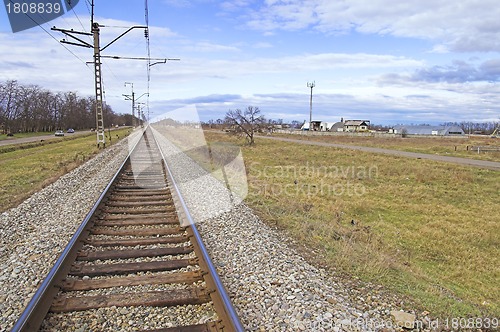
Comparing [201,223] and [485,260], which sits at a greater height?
[201,223]

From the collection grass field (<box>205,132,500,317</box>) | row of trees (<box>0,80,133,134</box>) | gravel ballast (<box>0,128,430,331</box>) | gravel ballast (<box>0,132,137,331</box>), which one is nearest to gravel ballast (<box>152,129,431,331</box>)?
gravel ballast (<box>0,128,430,331</box>)

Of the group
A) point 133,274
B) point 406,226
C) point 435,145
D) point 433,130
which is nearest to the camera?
point 133,274

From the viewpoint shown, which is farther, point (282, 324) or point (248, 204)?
point (248, 204)

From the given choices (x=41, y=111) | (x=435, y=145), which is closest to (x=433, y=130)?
(x=435, y=145)

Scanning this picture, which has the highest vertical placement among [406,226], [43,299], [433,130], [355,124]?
[355,124]

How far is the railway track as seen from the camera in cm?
358

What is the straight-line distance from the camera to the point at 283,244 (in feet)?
19.6

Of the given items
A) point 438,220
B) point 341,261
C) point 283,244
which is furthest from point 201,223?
point 438,220

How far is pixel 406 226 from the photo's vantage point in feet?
32.1

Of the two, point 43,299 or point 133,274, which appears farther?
point 133,274

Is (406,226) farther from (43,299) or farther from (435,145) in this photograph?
(435,145)

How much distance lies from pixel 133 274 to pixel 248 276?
1420mm

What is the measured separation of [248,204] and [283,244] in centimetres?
306

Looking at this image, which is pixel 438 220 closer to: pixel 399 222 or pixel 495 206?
pixel 399 222
